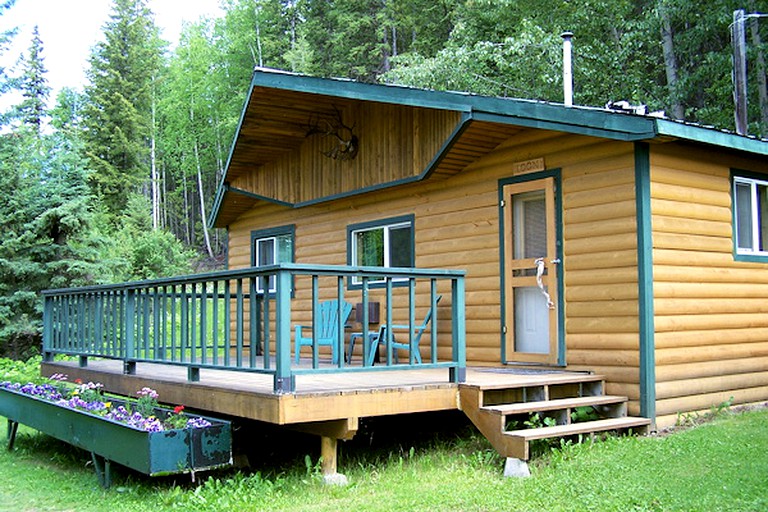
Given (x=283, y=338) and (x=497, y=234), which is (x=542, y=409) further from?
(x=497, y=234)

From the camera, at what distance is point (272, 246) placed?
38.3ft

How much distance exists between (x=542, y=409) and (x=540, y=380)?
350mm

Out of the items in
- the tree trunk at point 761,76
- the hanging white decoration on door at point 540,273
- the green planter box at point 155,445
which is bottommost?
the green planter box at point 155,445

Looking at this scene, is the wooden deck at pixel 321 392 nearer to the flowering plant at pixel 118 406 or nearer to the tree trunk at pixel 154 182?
the flowering plant at pixel 118 406

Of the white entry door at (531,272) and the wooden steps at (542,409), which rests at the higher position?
the white entry door at (531,272)

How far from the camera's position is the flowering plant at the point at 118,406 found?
546 centimetres

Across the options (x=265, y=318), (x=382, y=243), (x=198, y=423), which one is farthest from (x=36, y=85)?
(x=265, y=318)

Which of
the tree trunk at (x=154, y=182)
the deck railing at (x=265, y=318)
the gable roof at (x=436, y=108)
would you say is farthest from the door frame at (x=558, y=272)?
the tree trunk at (x=154, y=182)

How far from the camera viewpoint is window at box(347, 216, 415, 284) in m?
9.05

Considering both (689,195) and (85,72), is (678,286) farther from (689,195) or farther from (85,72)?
(85,72)

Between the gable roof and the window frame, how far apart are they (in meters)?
0.38

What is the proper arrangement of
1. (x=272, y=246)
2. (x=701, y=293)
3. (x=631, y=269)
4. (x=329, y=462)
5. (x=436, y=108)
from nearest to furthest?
(x=329, y=462), (x=631, y=269), (x=701, y=293), (x=436, y=108), (x=272, y=246)

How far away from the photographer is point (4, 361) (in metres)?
15.3

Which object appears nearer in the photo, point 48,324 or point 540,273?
point 540,273
